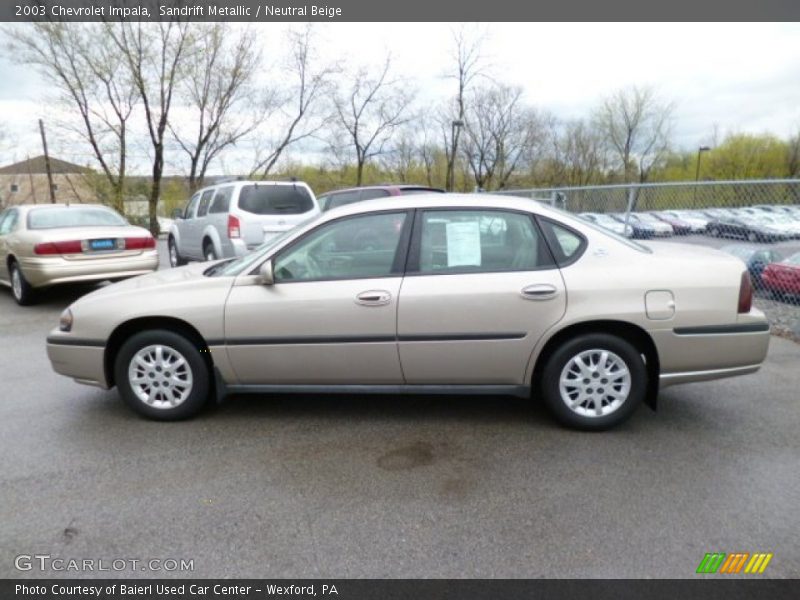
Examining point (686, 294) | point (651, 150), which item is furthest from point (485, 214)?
point (651, 150)

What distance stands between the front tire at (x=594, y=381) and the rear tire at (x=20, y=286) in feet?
25.7

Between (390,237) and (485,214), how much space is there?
0.67 metres

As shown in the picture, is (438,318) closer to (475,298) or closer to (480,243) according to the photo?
(475,298)

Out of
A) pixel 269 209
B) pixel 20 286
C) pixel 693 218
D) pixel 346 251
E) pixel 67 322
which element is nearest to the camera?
pixel 346 251

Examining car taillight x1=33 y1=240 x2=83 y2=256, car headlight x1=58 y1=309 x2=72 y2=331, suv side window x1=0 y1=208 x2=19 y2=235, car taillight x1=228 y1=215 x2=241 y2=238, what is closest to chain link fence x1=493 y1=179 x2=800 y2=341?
car taillight x1=228 y1=215 x2=241 y2=238

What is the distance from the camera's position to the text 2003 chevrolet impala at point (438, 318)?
10.6 feet

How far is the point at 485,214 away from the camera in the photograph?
3.47 metres

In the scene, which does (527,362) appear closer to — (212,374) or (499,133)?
(212,374)

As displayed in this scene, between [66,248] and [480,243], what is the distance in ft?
21.0

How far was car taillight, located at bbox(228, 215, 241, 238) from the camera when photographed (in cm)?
844

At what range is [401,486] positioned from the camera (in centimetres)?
281

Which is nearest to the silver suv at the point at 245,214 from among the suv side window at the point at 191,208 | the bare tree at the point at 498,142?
the suv side window at the point at 191,208

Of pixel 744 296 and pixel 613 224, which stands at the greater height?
pixel 613 224

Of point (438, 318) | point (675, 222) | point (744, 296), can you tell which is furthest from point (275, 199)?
point (744, 296)
